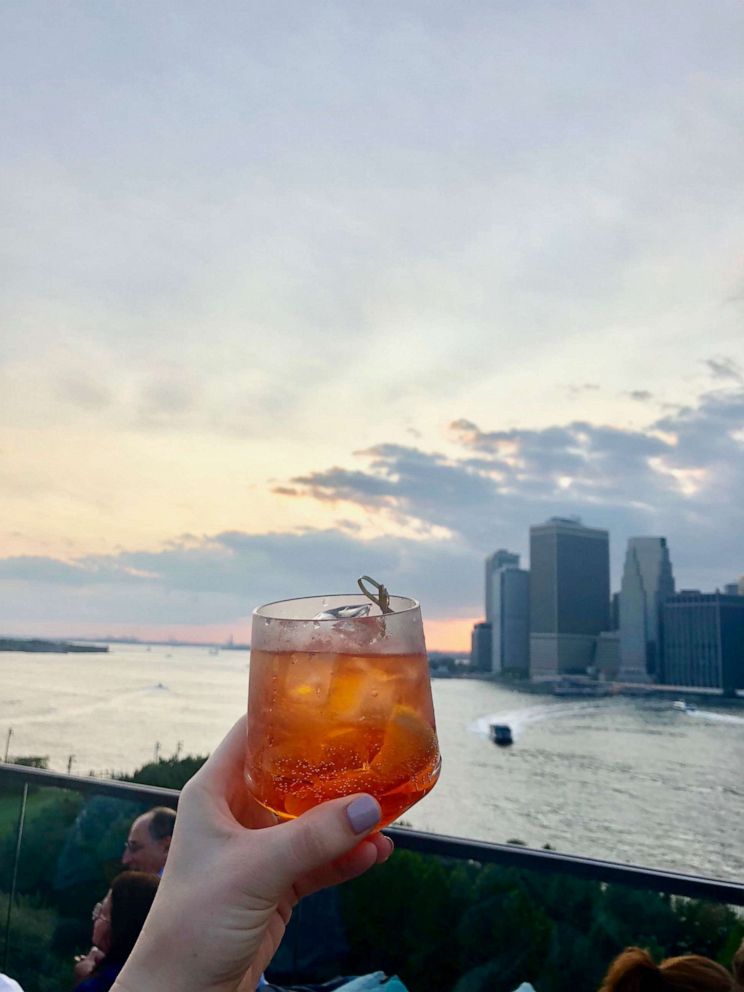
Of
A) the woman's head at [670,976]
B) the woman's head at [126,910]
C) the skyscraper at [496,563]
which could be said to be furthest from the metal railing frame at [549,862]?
the skyscraper at [496,563]

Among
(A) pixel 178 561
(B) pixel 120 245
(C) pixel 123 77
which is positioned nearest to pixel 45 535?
(B) pixel 120 245

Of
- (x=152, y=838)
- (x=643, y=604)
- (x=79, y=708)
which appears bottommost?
(x=79, y=708)

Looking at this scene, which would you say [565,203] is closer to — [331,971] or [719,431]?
[331,971]

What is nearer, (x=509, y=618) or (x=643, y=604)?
(x=643, y=604)

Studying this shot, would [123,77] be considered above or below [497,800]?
above

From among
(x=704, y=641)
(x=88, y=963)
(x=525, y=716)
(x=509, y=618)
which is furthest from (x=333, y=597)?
(x=509, y=618)

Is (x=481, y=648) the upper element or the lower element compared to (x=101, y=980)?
upper

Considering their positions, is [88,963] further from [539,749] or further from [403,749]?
[539,749]

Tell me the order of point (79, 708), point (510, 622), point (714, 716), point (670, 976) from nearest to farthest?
point (670, 976) → point (79, 708) → point (714, 716) → point (510, 622)
